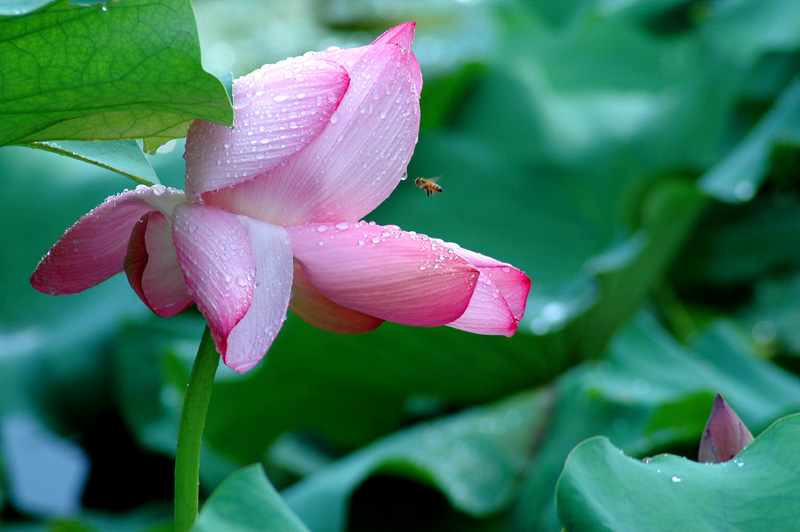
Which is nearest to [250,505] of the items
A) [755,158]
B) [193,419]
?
[193,419]

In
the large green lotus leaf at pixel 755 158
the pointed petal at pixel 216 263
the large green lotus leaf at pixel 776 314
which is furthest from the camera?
the large green lotus leaf at pixel 776 314

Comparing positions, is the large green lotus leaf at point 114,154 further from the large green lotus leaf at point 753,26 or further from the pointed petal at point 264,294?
the large green lotus leaf at point 753,26

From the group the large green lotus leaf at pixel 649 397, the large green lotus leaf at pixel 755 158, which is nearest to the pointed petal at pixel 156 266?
the large green lotus leaf at pixel 649 397

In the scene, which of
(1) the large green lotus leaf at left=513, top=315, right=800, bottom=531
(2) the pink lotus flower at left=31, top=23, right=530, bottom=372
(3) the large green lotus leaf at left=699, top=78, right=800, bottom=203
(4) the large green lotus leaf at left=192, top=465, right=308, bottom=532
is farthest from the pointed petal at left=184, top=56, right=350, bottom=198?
(3) the large green lotus leaf at left=699, top=78, right=800, bottom=203

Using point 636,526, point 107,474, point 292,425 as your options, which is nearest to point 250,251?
point 636,526

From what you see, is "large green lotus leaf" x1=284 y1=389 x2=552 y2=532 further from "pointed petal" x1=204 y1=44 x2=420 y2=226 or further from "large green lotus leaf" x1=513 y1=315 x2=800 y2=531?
"pointed petal" x1=204 y1=44 x2=420 y2=226

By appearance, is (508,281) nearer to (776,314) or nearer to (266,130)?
(266,130)
